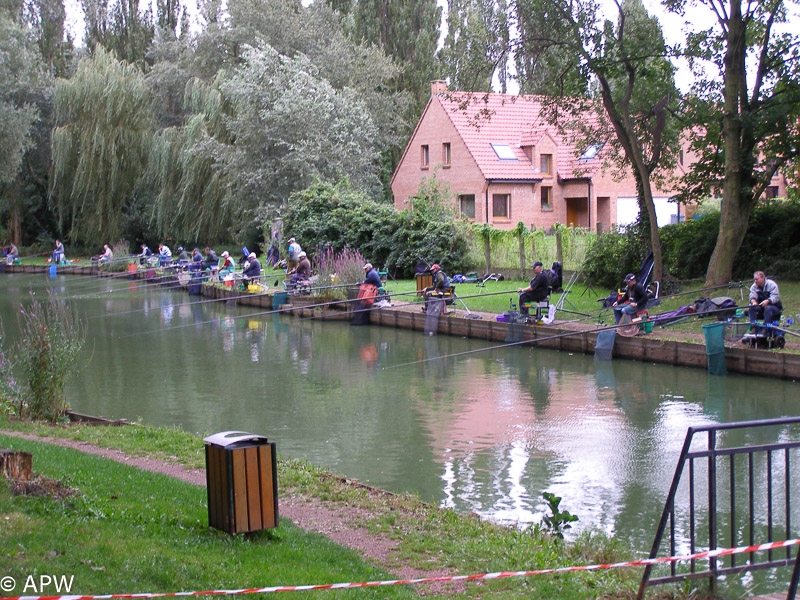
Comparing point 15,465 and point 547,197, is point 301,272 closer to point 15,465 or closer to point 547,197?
point 547,197

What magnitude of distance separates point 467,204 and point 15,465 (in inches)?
1366

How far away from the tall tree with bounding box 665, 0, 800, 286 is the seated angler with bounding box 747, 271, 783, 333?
4286mm

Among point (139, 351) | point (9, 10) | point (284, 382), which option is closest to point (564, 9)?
point (284, 382)

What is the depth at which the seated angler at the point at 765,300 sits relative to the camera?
15.0m

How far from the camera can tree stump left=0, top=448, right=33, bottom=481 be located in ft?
20.6

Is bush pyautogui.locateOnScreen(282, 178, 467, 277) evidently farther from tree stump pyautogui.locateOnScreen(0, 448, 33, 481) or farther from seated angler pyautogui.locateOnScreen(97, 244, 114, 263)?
tree stump pyautogui.locateOnScreen(0, 448, 33, 481)

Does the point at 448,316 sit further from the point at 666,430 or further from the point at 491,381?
the point at 666,430

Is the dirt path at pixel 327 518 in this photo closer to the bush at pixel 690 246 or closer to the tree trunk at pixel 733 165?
the tree trunk at pixel 733 165

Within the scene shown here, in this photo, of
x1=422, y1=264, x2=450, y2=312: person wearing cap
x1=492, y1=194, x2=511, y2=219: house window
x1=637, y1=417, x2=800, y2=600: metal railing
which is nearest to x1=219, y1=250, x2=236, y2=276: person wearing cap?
x1=422, y1=264, x2=450, y2=312: person wearing cap

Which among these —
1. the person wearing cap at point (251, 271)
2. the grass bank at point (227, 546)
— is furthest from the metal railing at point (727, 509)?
the person wearing cap at point (251, 271)

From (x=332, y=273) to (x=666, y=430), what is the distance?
635 inches

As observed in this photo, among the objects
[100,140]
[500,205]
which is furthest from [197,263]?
[500,205]

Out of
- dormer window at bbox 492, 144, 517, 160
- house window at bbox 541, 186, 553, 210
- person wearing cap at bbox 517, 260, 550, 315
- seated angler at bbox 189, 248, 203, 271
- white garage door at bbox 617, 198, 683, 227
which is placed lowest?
person wearing cap at bbox 517, 260, 550, 315

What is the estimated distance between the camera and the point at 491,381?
15.7 metres
